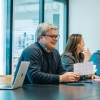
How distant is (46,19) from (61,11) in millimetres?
679

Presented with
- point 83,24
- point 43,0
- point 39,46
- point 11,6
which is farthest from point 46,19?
point 39,46

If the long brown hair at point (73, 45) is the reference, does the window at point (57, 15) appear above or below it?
above

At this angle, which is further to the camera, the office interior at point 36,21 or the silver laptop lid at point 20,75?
the office interior at point 36,21

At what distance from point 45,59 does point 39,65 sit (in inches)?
6.6

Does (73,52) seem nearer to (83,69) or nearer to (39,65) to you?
(83,69)

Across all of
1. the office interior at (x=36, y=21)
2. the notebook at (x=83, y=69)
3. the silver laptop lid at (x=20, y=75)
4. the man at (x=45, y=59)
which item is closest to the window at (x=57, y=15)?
the office interior at (x=36, y=21)

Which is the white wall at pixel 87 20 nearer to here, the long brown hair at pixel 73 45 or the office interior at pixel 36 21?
the office interior at pixel 36 21

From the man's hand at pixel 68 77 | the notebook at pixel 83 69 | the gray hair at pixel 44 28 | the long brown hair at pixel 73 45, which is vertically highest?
the gray hair at pixel 44 28

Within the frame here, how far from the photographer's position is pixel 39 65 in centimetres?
251

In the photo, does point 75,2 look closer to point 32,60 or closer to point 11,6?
point 11,6

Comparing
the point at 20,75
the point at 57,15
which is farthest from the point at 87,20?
the point at 20,75

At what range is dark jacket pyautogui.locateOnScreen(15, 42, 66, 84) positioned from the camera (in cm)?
240

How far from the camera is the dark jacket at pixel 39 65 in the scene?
2398mm

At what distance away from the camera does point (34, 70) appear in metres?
2.40
